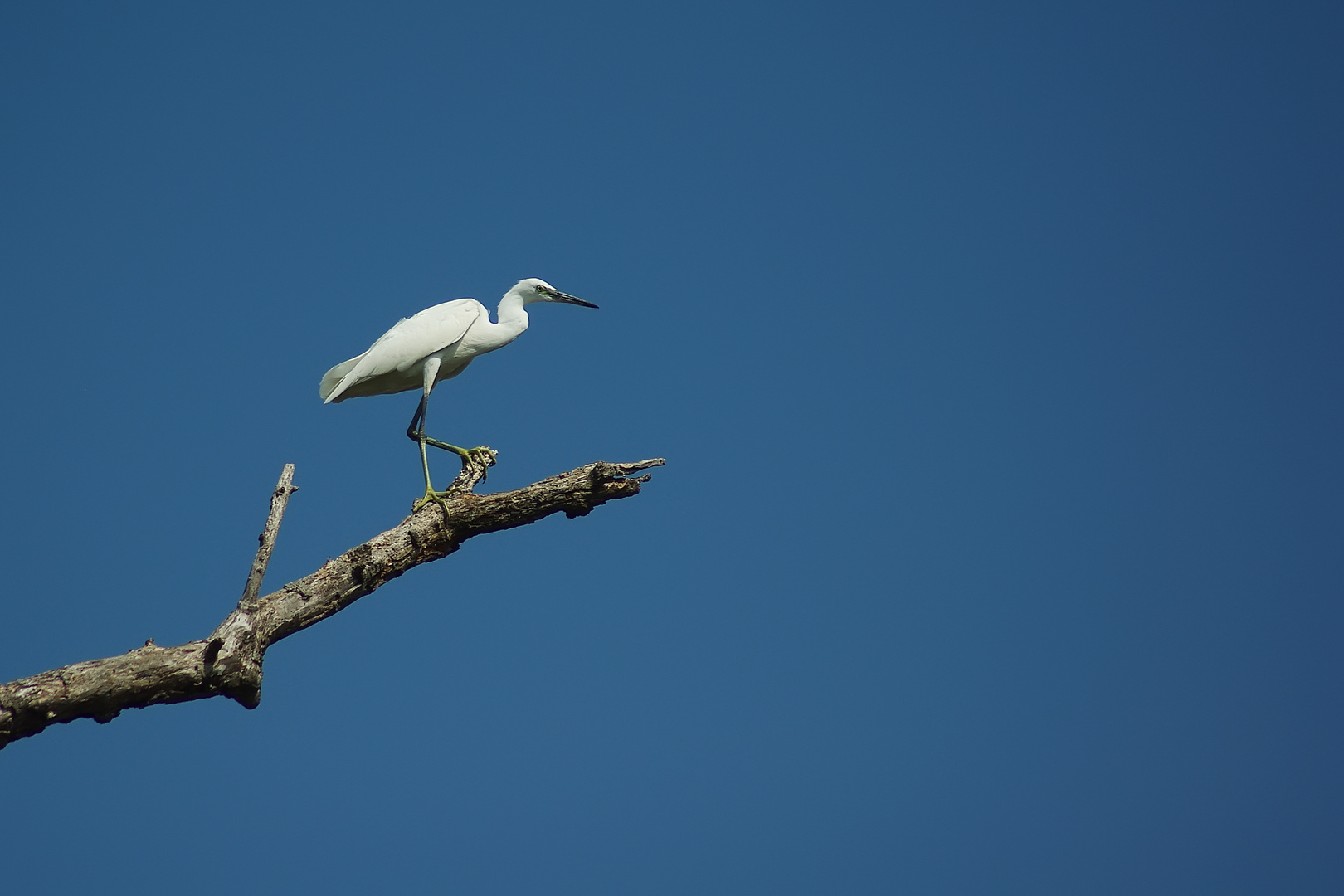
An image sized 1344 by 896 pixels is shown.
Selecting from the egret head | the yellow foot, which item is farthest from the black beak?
the yellow foot

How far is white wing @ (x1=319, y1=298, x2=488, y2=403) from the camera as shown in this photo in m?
10.9

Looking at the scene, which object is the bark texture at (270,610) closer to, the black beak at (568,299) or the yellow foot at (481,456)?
the yellow foot at (481,456)

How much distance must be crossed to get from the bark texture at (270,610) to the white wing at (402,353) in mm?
2226

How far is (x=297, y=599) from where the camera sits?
25.4 ft

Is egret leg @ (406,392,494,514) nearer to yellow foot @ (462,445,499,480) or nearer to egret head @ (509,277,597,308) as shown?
yellow foot @ (462,445,499,480)

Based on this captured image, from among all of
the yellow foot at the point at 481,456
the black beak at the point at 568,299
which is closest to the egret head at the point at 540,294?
the black beak at the point at 568,299

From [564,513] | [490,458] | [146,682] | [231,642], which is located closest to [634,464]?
[564,513]

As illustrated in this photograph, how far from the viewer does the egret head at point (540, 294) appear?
1294 centimetres

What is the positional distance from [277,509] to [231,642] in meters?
0.92

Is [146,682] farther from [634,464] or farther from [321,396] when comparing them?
[321,396]

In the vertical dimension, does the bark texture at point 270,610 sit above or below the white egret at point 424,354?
below

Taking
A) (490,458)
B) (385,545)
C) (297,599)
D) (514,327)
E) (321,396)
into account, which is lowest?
(297,599)

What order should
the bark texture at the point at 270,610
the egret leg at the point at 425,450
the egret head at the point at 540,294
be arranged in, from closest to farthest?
the bark texture at the point at 270,610 < the egret leg at the point at 425,450 < the egret head at the point at 540,294

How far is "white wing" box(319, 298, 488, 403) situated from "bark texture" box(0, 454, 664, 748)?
2.23 meters
